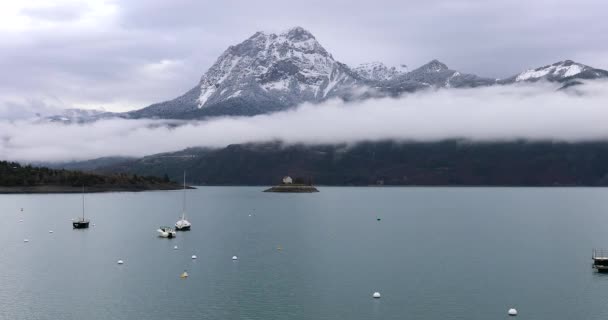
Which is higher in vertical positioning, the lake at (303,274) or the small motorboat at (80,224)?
the small motorboat at (80,224)

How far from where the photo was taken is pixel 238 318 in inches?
2516

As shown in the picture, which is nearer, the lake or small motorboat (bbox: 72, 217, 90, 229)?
the lake

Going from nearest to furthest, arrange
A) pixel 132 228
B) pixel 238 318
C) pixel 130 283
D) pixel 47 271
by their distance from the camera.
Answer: pixel 238 318
pixel 130 283
pixel 47 271
pixel 132 228

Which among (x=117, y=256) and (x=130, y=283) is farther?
(x=117, y=256)

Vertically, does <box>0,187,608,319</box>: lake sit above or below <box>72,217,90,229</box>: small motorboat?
below

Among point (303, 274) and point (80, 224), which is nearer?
point (303, 274)

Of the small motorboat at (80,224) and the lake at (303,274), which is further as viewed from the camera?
the small motorboat at (80,224)

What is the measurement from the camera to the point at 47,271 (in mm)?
91500

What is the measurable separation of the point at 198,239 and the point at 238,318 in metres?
72.2

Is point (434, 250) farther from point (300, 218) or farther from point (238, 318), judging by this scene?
point (300, 218)

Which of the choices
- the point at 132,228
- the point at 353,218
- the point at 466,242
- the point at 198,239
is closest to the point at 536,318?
the point at 466,242

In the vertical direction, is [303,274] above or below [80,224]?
below

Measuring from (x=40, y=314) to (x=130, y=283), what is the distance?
16.8 metres

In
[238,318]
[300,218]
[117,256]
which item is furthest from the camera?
[300,218]
